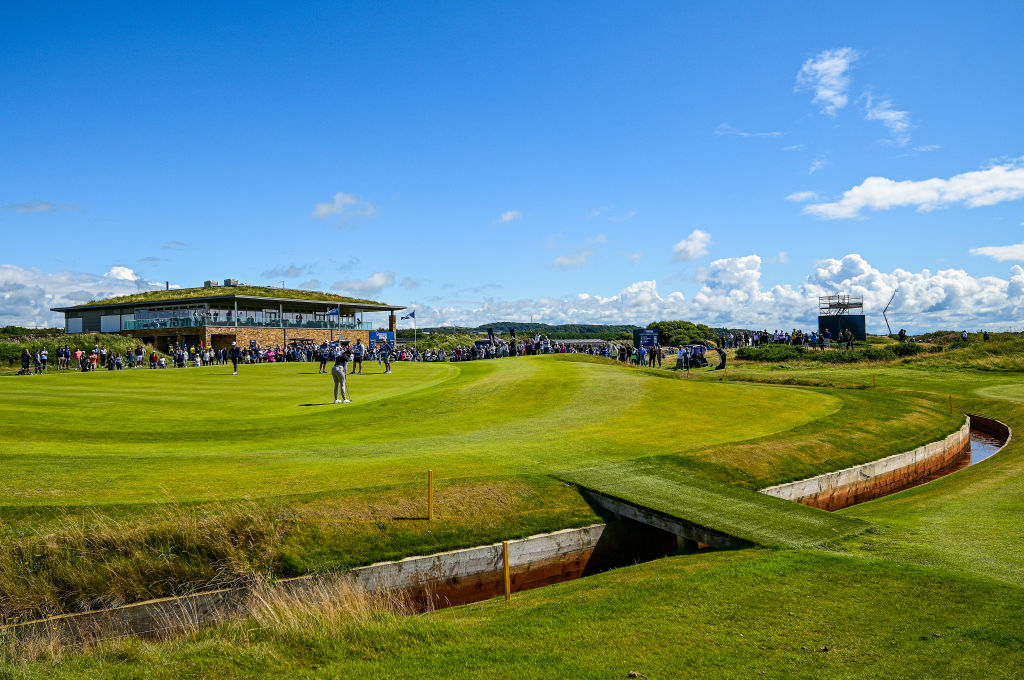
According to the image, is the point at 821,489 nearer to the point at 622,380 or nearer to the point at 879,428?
the point at 879,428

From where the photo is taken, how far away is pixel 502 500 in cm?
1406

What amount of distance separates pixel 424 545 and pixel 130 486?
21.2ft

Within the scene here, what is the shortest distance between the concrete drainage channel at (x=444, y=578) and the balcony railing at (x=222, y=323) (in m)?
70.8

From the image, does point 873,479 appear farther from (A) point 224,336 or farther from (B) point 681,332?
(B) point 681,332

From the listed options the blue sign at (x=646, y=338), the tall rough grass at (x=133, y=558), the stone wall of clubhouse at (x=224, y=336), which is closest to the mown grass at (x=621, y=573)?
the tall rough grass at (x=133, y=558)

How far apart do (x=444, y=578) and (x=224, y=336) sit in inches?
2835

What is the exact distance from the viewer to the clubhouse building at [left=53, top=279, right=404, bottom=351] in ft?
249

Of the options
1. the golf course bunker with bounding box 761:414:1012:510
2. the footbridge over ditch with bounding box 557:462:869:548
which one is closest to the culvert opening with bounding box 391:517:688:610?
the footbridge over ditch with bounding box 557:462:869:548

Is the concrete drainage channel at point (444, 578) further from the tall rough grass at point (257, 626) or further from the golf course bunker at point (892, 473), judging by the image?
the golf course bunker at point (892, 473)

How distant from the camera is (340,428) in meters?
22.9

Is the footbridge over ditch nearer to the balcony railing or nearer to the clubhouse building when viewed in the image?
the clubhouse building

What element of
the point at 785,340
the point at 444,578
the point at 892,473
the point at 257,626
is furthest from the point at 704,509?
the point at 785,340

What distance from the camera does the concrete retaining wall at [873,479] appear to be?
17844 mm

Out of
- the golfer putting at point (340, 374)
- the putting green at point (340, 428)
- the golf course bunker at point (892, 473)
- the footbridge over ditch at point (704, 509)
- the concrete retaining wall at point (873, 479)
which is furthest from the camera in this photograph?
the golfer putting at point (340, 374)
